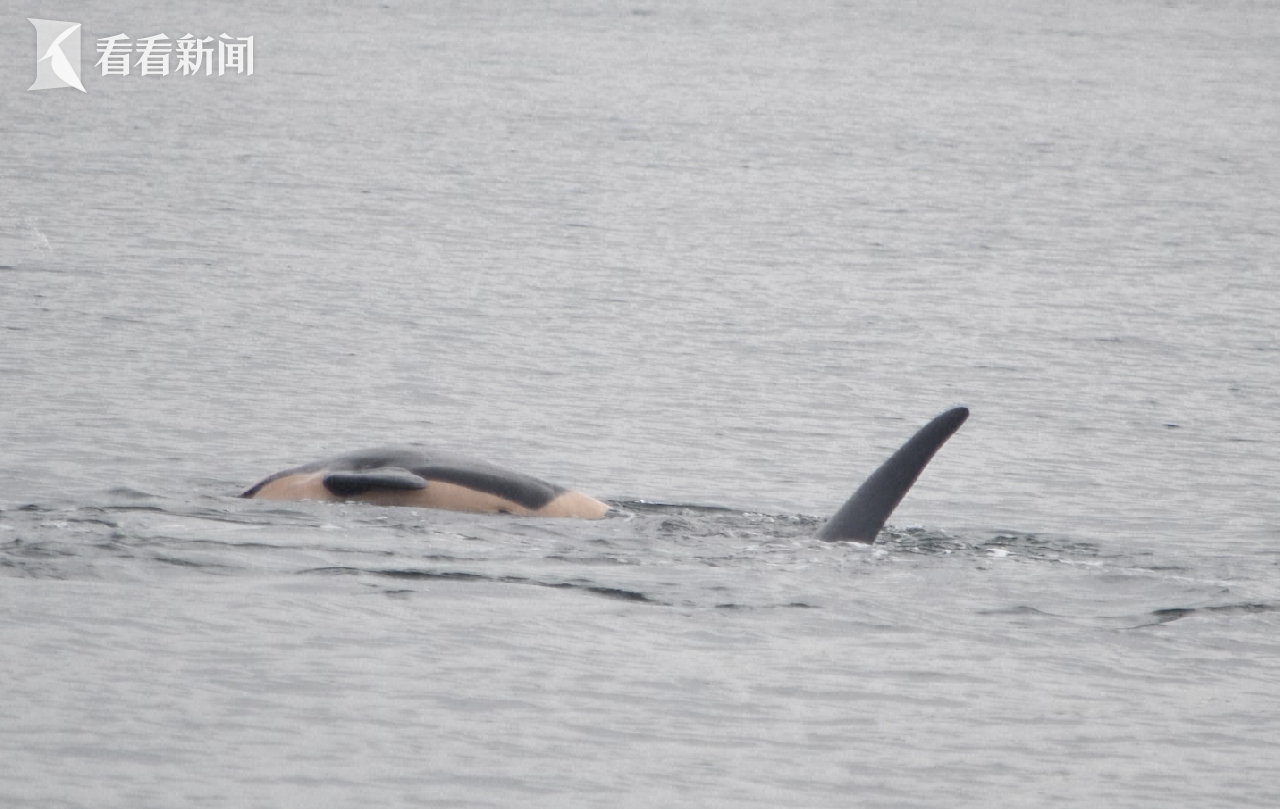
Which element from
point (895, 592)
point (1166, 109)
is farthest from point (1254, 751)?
point (1166, 109)

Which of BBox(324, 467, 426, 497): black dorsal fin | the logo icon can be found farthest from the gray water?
the logo icon

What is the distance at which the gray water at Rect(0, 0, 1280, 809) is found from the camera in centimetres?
965

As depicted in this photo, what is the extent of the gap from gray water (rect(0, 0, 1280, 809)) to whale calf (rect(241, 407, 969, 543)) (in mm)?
185

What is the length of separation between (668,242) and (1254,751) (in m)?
23.5

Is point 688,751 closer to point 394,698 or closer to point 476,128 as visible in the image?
point 394,698

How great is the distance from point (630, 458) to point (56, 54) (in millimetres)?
41153

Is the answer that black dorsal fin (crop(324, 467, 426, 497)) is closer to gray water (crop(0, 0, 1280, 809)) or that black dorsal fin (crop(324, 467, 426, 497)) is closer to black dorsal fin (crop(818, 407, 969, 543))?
gray water (crop(0, 0, 1280, 809))

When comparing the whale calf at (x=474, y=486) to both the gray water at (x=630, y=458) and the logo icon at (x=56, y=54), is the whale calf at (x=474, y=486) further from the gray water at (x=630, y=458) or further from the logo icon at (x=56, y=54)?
the logo icon at (x=56, y=54)

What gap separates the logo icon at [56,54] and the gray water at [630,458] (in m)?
2.58

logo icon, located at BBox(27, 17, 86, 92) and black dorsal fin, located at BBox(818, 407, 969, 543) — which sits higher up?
logo icon, located at BBox(27, 17, 86, 92)

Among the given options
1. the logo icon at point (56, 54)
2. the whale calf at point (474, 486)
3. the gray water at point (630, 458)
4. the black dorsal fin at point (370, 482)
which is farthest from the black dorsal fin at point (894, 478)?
the logo icon at point (56, 54)

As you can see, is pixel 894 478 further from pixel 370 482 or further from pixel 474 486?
pixel 370 482

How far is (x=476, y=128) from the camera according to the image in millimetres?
46500

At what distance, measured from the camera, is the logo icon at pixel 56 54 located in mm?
49594
